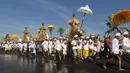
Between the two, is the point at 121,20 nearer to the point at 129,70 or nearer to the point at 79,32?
the point at 79,32

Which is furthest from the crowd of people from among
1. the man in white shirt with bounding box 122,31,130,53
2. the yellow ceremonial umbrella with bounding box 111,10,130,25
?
the yellow ceremonial umbrella with bounding box 111,10,130,25

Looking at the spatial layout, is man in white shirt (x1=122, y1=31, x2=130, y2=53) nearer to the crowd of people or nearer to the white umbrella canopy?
the crowd of people

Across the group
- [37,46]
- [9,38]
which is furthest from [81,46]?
[9,38]

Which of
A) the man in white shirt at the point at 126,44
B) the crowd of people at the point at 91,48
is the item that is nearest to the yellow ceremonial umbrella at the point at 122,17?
the crowd of people at the point at 91,48

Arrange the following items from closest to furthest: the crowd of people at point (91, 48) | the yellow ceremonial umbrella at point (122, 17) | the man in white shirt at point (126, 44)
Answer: the man in white shirt at point (126, 44)
the crowd of people at point (91, 48)
the yellow ceremonial umbrella at point (122, 17)

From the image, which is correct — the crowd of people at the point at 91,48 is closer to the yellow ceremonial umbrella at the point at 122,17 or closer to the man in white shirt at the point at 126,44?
the man in white shirt at the point at 126,44

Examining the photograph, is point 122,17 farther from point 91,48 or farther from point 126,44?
point 126,44

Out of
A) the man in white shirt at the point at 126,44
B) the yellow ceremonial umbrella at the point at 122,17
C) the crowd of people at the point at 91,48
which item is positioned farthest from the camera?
the yellow ceremonial umbrella at the point at 122,17

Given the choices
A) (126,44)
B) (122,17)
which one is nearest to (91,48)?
(122,17)

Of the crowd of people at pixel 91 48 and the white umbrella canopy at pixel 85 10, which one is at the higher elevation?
the white umbrella canopy at pixel 85 10

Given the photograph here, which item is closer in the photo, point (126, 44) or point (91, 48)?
point (126, 44)

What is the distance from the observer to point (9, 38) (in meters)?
55.2

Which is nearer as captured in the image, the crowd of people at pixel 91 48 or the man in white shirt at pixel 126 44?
the man in white shirt at pixel 126 44

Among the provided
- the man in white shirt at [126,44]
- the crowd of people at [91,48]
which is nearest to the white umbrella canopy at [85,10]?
the crowd of people at [91,48]
